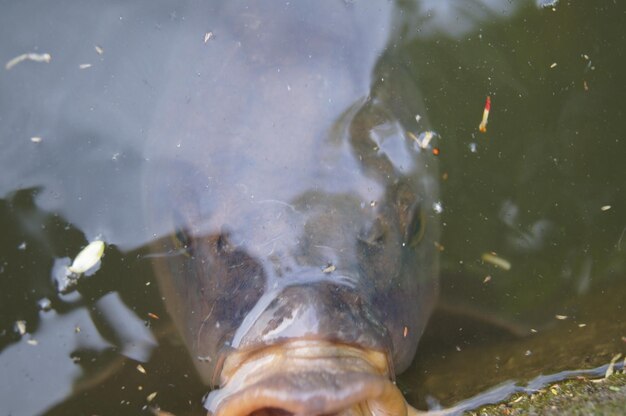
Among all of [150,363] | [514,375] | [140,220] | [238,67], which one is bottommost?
[514,375]

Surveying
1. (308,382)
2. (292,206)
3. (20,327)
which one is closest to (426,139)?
(292,206)

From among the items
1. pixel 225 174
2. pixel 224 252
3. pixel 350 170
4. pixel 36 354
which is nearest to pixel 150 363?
pixel 36 354

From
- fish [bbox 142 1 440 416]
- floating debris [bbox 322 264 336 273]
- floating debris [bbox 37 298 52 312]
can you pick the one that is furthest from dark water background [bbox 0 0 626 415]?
floating debris [bbox 322 264 336 273]

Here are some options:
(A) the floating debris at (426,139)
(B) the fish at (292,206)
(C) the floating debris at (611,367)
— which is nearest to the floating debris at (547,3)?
(B) the fish at (292,206)

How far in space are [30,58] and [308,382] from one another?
1.75 m

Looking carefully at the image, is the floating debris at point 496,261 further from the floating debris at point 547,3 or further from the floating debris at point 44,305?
the floating debris at point 44,305

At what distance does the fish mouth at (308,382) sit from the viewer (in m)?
2.16

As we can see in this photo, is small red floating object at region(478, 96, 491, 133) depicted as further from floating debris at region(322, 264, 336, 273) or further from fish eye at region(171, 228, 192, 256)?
fish eye at region(171, 228, 192, 256)

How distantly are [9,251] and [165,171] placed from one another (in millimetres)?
644

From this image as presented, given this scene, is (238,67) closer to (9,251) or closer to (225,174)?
(225,174)

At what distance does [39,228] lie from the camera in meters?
2.98

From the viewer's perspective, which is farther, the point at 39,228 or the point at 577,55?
the point at 577,55

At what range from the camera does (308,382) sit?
2.17m

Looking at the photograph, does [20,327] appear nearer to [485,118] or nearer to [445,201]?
[445,201]
